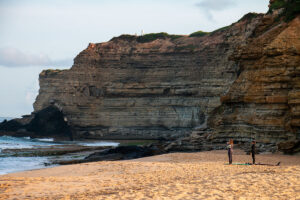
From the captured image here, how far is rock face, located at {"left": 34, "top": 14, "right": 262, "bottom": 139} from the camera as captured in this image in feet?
193


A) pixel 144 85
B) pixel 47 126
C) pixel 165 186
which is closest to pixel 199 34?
pixel 144 85

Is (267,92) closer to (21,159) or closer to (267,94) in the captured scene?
(267,94)

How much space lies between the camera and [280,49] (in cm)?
2573

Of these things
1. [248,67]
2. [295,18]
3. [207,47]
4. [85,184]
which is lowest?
[85,184]

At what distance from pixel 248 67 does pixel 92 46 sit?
144ft

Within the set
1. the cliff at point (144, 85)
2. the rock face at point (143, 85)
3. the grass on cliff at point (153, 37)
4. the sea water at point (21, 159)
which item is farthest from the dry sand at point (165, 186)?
the grass on cliff at point (153, 37)

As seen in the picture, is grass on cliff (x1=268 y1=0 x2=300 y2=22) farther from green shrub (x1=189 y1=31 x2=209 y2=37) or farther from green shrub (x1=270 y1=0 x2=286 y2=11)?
green shrub (x1=189 y1=31 x2=209 y2=37)

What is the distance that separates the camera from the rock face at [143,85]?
58.7 meters

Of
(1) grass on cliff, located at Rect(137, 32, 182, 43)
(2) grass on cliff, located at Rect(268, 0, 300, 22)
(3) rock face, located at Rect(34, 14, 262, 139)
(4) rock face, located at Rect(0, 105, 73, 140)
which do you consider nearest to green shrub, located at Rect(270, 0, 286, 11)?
(2) grass on cliff, located at Rect(268, 0, 300, 22)

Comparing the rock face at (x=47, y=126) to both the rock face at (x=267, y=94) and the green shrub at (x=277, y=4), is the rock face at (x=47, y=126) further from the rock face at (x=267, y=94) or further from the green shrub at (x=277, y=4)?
the green shrub at (x=277, y=4)

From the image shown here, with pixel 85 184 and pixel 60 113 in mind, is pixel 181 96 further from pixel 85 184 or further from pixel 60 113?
pixel 85 184

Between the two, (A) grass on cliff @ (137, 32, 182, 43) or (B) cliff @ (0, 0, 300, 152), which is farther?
(A) grass on cliff @ (137, 32, 182, 43)

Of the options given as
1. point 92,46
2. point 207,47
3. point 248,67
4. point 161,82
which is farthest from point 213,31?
point 248,67

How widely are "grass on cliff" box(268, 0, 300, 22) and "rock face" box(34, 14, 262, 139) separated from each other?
2355 cm
